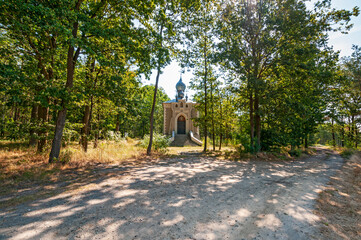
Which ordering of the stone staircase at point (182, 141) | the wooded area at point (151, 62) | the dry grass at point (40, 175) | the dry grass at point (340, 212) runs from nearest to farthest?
the dry grass at point (340, 212), the dry grass at point (40, 175), the wooded area at point (151, 62), the stone staircase at point (182, 141)

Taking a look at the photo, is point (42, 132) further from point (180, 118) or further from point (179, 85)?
point (179, 85)

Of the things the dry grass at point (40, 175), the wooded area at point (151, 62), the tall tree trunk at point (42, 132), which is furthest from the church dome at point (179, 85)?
the dry grass at point (40, 175)

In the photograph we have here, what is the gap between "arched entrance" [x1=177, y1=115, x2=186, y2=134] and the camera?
26684 millimetres

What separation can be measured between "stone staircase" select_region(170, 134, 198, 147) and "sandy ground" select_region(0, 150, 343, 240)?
17.8 meters

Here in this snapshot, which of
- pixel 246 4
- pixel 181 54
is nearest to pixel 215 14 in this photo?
pixel 246 4

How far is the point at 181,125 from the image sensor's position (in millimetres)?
26859

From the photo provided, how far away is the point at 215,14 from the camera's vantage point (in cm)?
1195

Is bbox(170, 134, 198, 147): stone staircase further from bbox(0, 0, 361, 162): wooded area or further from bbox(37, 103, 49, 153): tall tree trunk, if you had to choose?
bbox(37, 103, 49, 153): tall tree trunk

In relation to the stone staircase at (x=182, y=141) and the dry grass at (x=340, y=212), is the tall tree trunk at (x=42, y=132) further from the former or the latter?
the stone staircase at (x=182, y=141)

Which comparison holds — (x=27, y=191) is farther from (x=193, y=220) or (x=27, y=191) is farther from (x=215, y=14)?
(x=215, y=14)

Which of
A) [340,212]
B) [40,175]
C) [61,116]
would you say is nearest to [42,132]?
[61,116]

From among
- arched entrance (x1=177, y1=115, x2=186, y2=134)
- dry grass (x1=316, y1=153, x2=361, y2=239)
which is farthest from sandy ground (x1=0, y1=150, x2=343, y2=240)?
arched entrance (x1=177, y1=115, x2=186, y2=134)

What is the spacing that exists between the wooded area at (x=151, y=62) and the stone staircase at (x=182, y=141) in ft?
29.3

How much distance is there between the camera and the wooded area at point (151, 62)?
5867 mm
